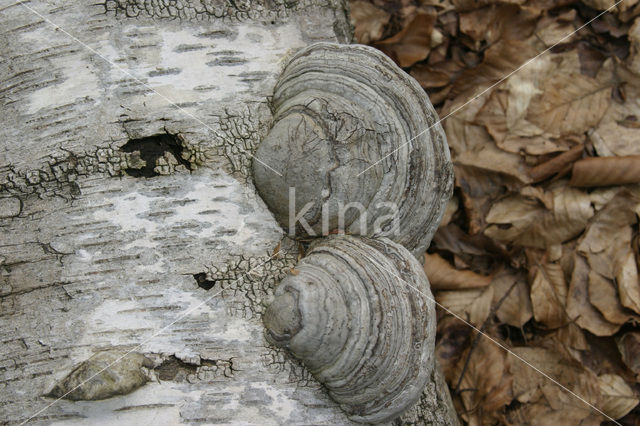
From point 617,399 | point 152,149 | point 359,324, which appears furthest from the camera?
point 617,399

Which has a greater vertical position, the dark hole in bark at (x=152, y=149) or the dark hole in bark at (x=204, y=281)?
the dark hole in bark at (x=152, y=149)

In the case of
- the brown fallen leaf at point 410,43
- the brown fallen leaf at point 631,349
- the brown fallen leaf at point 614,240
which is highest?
the brown fallen leaf at point 410,43

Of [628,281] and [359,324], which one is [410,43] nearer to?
[628,281]

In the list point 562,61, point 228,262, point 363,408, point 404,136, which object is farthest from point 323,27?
point 562,61

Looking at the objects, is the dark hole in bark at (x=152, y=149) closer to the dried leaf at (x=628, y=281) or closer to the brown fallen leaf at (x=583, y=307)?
the brown fallen leaf at (x=583, y=307)

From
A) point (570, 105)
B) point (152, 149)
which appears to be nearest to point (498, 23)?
point (570, 105)

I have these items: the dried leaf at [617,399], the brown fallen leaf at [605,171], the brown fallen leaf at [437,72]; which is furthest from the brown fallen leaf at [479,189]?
the dried leaf at [617,399]
